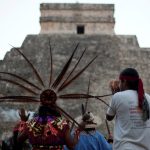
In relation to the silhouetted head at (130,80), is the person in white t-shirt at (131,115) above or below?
below

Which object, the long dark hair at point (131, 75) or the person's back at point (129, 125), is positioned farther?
the long dark hair at point (131, 75)

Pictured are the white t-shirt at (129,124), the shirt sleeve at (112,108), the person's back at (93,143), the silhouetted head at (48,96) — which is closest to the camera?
the white t-shirt at (129,124)

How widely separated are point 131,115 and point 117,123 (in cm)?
14

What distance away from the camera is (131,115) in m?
4.27

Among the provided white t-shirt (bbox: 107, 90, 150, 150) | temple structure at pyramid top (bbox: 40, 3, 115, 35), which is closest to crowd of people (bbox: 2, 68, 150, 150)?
white t-shirt (bbox: 107, 90, 150, 150)

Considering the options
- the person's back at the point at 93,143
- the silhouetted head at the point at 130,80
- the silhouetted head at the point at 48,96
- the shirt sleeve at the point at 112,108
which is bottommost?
the person's back at the point at 93,143

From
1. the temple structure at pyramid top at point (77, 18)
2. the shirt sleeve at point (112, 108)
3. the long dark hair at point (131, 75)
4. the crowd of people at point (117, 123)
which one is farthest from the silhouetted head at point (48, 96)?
the temple structure at pyramid top at point (77, 18)

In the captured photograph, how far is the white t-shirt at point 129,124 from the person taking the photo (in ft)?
13.7

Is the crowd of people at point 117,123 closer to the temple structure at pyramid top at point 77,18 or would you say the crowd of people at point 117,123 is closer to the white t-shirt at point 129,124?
the white t-shirt at point 129,124

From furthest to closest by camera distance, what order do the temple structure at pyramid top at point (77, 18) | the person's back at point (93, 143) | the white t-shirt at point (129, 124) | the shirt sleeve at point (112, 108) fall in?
the temple structure at pyramid top at point (77, 18), the person's back at point (93, 143), the shirt sleeve at point (112, 108), the white t-shirt at point (129, 124)

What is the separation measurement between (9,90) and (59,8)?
590 cm

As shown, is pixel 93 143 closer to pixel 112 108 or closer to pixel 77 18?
pixel 112 108

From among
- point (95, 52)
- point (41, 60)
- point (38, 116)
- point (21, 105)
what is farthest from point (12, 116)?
point (38, 116)

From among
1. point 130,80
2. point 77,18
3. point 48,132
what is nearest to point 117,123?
point 130,80
